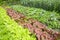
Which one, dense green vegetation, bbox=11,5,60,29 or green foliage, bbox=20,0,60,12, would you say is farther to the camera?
green foliage, bbox=20,0,60,12

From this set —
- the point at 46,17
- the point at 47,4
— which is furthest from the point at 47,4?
the point at 46,17

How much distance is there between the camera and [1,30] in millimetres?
4910

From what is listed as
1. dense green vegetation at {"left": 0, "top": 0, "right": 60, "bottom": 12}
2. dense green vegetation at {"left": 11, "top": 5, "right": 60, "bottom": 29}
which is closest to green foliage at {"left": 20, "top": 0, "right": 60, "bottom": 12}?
dense green vegetation at {"left": 0, "top": 0, "right": 60, "bottom": 12}

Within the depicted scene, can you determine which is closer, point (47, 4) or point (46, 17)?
point (46, 17)

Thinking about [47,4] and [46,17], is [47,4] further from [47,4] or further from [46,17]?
[46,17]

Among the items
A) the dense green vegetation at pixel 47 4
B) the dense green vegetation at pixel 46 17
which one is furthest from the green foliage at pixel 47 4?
the dense green vegetation at pixel 46 17

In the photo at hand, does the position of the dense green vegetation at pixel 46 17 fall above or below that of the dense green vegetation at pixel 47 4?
above

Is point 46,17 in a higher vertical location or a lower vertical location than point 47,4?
higher

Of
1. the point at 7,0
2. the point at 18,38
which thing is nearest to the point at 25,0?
the point at 7,0

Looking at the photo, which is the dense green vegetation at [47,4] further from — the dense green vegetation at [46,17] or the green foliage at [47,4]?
the dense green vegetation at [46,17]

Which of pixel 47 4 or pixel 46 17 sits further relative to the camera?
pixel 47 4

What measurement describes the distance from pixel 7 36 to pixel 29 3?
9.85m

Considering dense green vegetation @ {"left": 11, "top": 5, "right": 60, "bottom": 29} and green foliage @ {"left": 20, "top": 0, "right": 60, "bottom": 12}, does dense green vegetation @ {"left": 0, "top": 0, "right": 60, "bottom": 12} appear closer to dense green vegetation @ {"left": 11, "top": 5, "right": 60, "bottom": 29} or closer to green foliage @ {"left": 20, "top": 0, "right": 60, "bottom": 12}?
green foliage @ {"left": 20, "top": 0, "right": 60, "bottom": 12}

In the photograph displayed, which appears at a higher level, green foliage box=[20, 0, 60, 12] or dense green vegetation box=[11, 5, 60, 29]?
dense green vegetation box=[11, 5, 60, 29]
